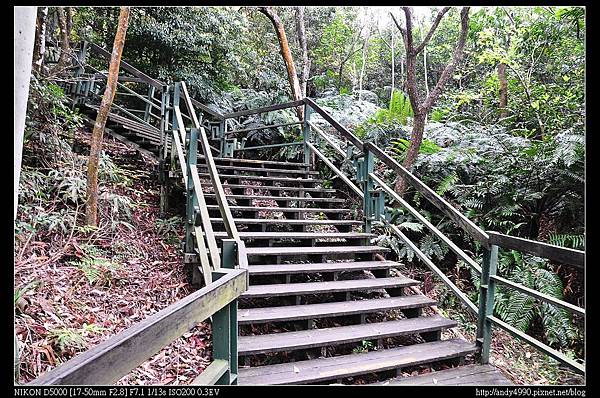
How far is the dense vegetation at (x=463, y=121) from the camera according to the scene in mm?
4387

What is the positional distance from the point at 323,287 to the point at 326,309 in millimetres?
236

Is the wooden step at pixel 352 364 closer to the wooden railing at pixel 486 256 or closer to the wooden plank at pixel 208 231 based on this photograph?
the wooden railing at pixel 486 256

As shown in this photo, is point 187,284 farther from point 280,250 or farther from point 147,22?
point 147,22

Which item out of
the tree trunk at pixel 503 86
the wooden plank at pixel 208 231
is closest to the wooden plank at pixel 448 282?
the wooden plank at pixel 208 231

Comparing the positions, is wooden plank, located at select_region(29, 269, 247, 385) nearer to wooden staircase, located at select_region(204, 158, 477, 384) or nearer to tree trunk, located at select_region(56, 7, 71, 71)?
wooden staircase, located at select_region(204, 158, 477, 384)

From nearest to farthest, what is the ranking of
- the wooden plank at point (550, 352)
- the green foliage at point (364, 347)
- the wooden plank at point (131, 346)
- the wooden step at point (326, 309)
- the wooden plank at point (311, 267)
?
the wooden plank at point (131, 346) → the wooden plank at point (550, 352) → the wooden step at point (326, 309) → the green foliage at point (364, 347) → the wooden plank at point (311, 267)

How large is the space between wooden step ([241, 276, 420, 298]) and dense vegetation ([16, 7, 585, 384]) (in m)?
0.88

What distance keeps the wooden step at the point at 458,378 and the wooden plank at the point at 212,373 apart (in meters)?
1.31

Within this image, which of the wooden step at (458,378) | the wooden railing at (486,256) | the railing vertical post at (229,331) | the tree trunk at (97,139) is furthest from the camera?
the tree trunk at (97,139)

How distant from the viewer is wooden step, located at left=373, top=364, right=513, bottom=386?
2.71 m

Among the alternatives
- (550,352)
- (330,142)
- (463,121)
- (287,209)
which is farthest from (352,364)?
(463,121)

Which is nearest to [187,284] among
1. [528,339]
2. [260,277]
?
[260,277]
